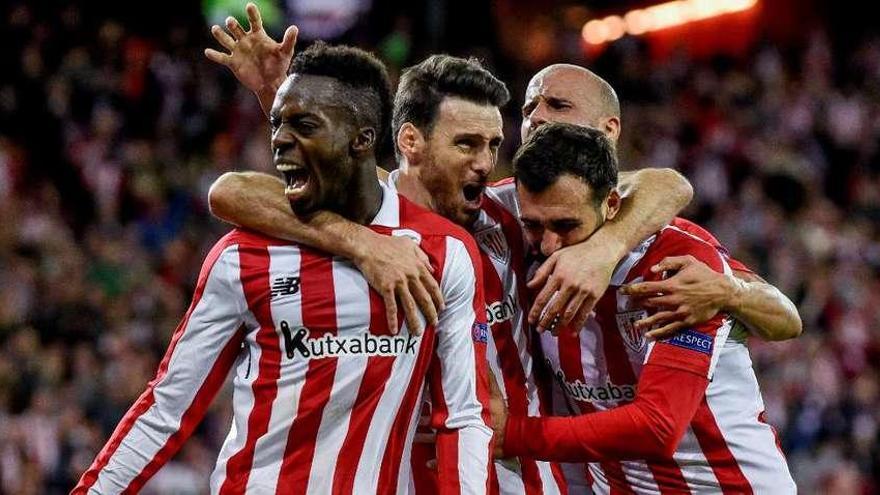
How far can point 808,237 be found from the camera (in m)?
13.1

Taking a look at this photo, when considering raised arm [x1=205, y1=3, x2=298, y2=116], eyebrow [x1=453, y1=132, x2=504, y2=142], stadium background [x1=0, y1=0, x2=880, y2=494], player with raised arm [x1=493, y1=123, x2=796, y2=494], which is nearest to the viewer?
player with raised arm [x1=493, y1=123, x2=796, y2=494]

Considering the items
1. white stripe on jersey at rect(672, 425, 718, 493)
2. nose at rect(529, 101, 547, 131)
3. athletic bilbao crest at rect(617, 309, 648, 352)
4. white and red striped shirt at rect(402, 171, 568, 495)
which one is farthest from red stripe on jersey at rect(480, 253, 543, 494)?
nose at rect(529, 101, 547, 131)

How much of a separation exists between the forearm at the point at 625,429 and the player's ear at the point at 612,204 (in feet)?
1.57

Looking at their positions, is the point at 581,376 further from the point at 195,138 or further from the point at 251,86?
the point at 195,138

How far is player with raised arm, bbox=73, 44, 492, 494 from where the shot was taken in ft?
11.8

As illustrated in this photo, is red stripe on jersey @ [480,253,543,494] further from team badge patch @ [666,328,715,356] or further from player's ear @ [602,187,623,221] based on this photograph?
team badge patch @ [666,328,715,356]

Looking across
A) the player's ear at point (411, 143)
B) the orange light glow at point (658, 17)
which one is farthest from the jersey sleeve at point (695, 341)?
the orange light glow at point (658, 17)

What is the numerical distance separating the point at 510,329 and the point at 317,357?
94 cm

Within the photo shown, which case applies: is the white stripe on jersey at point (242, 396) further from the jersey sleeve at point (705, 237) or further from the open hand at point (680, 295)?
the jersey sleeve at point (705, 237)

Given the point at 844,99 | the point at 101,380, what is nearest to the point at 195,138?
the point at 101,380

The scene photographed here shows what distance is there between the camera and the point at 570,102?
4.69 m

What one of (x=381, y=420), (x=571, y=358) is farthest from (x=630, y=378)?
(x=381, y=420)

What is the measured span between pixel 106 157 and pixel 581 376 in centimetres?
783

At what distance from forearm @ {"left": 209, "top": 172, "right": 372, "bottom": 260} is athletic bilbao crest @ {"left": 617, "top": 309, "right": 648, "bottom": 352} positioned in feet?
3.08
